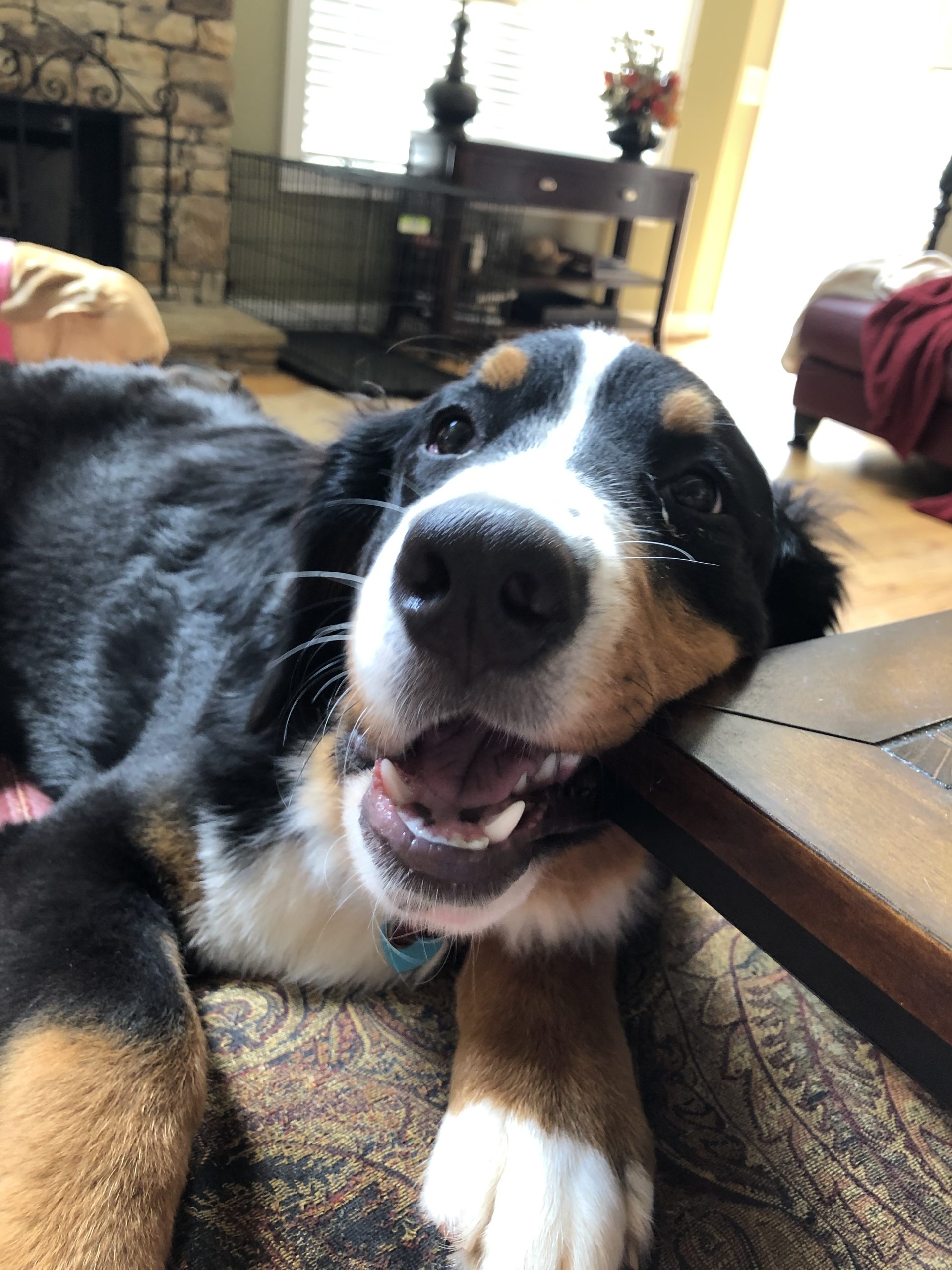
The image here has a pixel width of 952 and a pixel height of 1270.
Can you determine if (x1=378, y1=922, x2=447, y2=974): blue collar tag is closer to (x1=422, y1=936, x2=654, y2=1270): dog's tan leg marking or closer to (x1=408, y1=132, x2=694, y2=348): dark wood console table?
(x1=422, y1=936, x2=654, y2=1270): dog's tan leg marking

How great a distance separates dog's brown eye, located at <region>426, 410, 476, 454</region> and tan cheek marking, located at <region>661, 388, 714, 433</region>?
26 cm

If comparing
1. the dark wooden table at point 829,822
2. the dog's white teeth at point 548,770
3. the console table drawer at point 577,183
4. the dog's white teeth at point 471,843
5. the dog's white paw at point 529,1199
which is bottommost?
the dog's white paw at point 529,1199

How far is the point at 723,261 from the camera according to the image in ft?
26.1

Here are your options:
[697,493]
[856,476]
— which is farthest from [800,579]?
[856,476]

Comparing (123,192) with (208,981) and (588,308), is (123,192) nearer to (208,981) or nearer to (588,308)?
(588,308)

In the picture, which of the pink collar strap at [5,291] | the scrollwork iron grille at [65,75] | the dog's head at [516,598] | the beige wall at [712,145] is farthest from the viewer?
the beige wall at [712,145]

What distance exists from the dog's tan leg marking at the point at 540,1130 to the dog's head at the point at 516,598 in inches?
8.4

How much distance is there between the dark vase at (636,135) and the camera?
6.09 metres

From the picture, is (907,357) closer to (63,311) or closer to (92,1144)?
(63,311)

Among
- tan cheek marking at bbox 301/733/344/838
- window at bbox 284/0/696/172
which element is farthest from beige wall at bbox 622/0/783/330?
tan cheek marking at bbox 301/733/344/838

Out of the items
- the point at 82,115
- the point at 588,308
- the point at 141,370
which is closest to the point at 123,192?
the point at 82,115

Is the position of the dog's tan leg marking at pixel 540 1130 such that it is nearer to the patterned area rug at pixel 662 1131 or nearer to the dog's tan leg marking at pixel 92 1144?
the patterned area rug at pixel 662 1131

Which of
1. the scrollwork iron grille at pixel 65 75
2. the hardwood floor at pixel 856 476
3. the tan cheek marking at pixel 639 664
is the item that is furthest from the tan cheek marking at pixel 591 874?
the scrollwork iron grille at pixel 65 75

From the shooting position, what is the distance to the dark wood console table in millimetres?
5340
